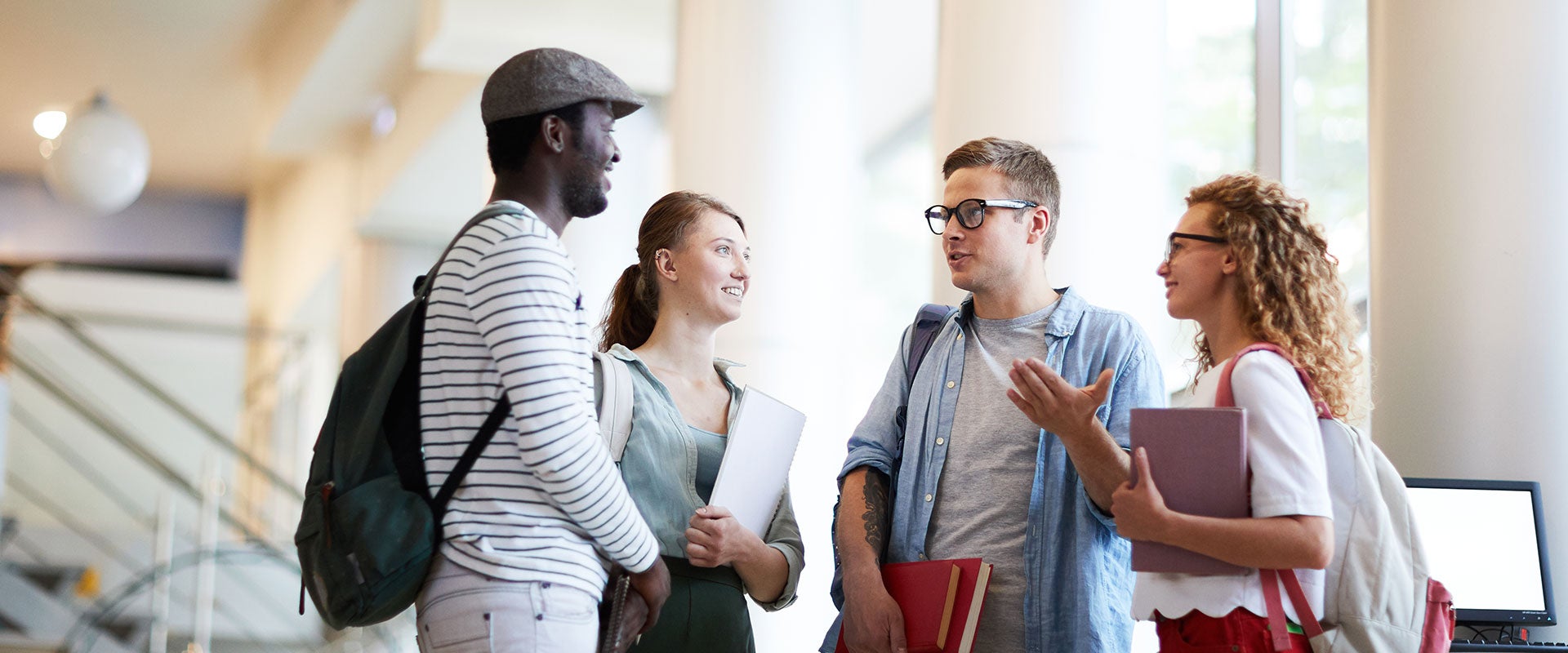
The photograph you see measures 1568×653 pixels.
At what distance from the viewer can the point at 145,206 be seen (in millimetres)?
12625

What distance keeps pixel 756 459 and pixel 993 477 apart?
42 centimetres

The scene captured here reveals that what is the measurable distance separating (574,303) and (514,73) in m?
0.36

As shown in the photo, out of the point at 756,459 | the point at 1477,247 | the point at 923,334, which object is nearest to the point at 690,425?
the point at 756,459

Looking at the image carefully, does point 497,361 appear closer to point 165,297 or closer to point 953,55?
point 953,55

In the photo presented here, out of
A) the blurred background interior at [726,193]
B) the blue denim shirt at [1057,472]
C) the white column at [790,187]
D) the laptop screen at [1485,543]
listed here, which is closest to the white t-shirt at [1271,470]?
the blue denim shirt at [1057,472]

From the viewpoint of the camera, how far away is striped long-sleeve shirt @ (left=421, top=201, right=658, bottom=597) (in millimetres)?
1840

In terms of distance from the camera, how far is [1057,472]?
2387mm

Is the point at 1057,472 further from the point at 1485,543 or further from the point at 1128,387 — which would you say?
the point at 1485,543

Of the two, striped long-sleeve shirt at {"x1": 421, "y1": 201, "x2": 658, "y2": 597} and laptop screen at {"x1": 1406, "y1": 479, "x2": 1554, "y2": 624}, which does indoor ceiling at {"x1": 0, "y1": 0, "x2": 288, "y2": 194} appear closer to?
striped long-sleeve shirt at {"x1": 421, "y1": 201, "x2": 658, "y2": 597}

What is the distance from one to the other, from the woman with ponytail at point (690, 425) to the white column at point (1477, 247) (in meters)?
1.40

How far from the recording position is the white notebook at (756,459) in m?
2.45

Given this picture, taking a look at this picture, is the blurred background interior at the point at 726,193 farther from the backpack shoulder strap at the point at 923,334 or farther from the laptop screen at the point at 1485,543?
the backpack shoulder strap at the point at 923,334

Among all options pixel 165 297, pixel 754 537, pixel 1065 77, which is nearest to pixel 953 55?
pixel 1065 77

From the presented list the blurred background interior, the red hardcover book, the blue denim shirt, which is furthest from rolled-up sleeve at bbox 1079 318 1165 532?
the blurred background interior
